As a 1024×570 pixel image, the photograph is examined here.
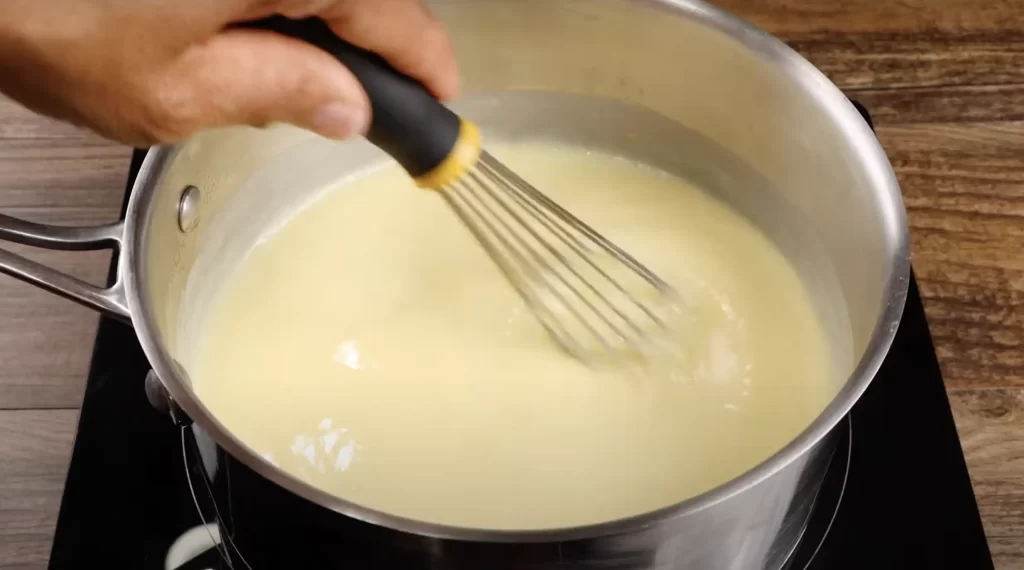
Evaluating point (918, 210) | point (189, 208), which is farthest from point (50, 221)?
point (918, 210)

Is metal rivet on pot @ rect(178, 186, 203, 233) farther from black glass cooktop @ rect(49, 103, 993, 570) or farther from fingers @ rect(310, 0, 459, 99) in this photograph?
fingers @ rect(310, 0, 459, 99)

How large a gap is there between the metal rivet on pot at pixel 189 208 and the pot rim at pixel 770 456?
77 millimetres

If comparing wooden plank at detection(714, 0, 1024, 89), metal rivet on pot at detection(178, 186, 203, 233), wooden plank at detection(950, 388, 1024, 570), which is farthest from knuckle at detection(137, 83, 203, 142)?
wooden plank at detection(714, 0, 1024, 89)

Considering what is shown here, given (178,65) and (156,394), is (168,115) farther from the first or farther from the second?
(156,394)

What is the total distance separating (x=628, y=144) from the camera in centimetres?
100

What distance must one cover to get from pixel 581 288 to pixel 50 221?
559 millimetres

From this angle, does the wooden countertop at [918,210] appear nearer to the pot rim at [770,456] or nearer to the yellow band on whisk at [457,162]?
the pot rim at [770,456]

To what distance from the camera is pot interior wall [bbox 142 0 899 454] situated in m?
0.72

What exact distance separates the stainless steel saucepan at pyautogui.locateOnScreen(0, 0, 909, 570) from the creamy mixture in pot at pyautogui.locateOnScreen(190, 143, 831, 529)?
4 centimetres

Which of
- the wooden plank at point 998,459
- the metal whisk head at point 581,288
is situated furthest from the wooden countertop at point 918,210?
the metal whisk head at point 581,288

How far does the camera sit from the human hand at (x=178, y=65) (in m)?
0.44

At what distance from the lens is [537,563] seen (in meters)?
0.49

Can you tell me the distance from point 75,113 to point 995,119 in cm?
94

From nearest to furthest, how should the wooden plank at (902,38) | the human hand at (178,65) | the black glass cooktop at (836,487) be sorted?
the human hand at (178,65), the black glass cooktop at (836,487), the wooden plank at (902,38)
